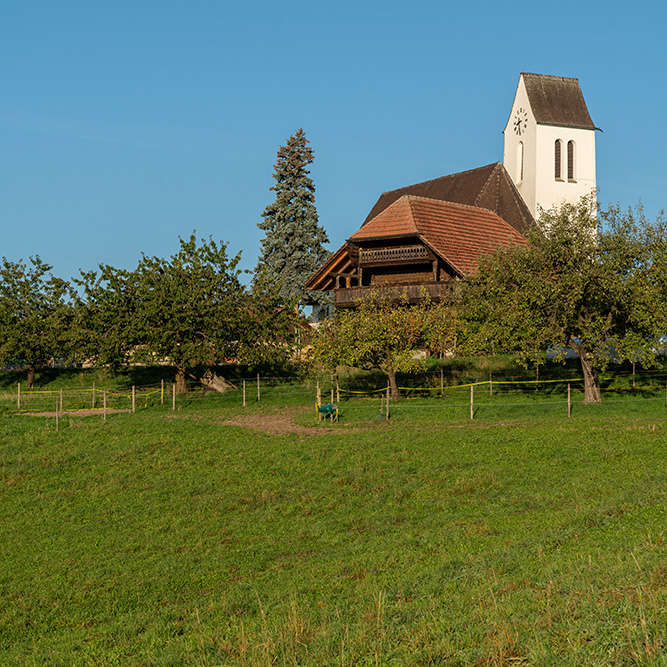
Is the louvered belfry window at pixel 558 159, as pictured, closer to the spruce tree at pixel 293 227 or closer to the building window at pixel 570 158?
the building window at pixel 570 158

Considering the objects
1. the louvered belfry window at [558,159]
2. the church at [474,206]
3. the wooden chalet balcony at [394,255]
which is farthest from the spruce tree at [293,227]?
the louvered belfry window at [558,159]

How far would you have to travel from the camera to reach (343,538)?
14844mm

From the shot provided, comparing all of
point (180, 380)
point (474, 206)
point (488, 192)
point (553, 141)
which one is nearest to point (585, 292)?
point (180, 380)

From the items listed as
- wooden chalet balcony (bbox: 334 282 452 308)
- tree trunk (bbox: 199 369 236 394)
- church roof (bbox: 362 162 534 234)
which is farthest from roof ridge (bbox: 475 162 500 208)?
tree trunk (bbox: 199 369 236 394)

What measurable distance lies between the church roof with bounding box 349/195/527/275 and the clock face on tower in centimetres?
1533

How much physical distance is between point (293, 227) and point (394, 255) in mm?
15384

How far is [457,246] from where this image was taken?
153ft

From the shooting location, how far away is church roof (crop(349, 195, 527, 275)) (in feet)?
149

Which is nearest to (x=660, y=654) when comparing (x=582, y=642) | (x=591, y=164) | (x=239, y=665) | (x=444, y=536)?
(x=582, y=642)

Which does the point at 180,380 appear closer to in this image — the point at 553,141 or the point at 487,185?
the point at 487,185

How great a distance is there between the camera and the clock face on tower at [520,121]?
2496 inches

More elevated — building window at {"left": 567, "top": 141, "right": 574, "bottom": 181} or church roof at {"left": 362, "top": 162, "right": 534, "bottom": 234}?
building window at {"left": 567, "top": 141, "right": 574, "bottom": 181}

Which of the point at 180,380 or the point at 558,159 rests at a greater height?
the point at 558,159

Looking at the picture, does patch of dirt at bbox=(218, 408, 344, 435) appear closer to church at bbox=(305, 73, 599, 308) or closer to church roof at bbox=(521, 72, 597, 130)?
church at bbox=(305, 73, 599, 308)
